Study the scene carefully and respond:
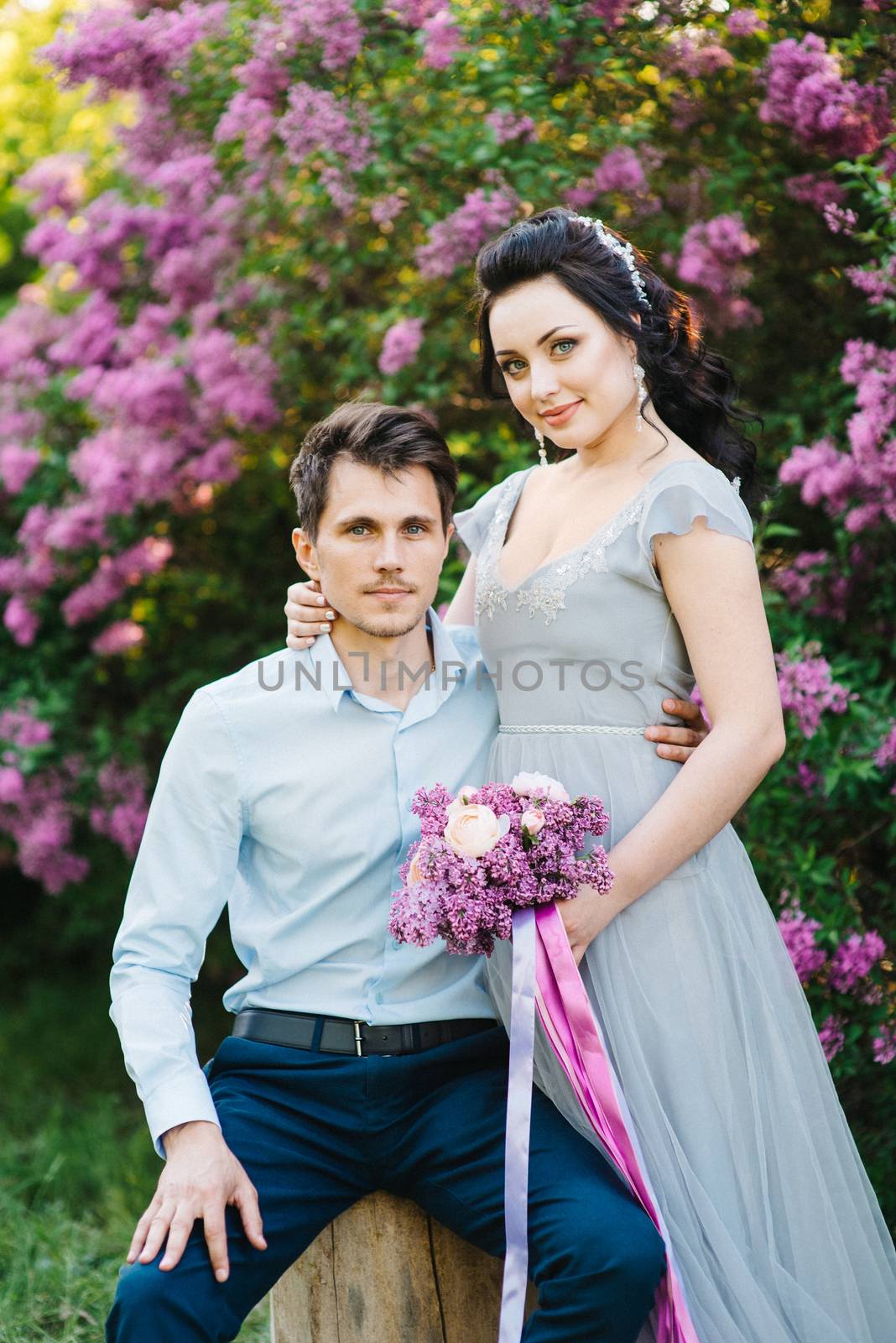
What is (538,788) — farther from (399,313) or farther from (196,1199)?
(399,313)

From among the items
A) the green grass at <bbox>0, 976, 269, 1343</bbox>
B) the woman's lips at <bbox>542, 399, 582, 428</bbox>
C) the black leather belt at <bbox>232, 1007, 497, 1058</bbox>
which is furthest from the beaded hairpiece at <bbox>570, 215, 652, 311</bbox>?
the green grass at <bbox>0, 976, 269, 1343</bbox>

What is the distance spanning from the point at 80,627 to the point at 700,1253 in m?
3.65

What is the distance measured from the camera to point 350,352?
4062 millimetres

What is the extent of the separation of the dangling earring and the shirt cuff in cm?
141

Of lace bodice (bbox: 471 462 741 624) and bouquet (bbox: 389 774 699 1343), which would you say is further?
lace bodice (bbox: 471 462 741 624)

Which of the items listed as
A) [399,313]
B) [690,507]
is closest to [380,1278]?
[690,507]

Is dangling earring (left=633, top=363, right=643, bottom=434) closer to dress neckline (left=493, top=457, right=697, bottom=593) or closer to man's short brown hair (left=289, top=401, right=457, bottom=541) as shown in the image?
dress neckline (left=493, top=457, right=697, bottom=593)

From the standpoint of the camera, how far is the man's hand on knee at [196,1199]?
6.37 ft

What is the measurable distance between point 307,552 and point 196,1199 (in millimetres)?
1198

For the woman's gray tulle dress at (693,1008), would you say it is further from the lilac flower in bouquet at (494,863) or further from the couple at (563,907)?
the lilac flower in bouquet at (494,863)

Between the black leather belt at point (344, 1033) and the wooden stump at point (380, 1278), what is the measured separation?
267mm

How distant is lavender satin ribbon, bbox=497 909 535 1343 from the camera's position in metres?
1.98

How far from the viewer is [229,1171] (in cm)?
204

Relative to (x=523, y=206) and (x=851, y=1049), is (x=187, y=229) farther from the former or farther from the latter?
(x=851, y=1049)
